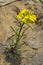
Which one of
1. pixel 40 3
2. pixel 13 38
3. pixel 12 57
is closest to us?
pixel 12 57

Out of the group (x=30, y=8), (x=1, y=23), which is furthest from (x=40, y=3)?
(x=1, y=23)

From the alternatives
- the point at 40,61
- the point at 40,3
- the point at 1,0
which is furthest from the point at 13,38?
the point at 40,3

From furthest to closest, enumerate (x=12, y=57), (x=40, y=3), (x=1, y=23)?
(x=40, y=3), (x=1, y=23), (x=12, y=57)

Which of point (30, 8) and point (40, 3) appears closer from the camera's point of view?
point (30, 8)

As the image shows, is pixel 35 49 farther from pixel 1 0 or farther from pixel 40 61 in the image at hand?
pixel 1 0

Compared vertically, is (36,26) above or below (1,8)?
below

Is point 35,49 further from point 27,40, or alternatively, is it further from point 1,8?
point 1,8
